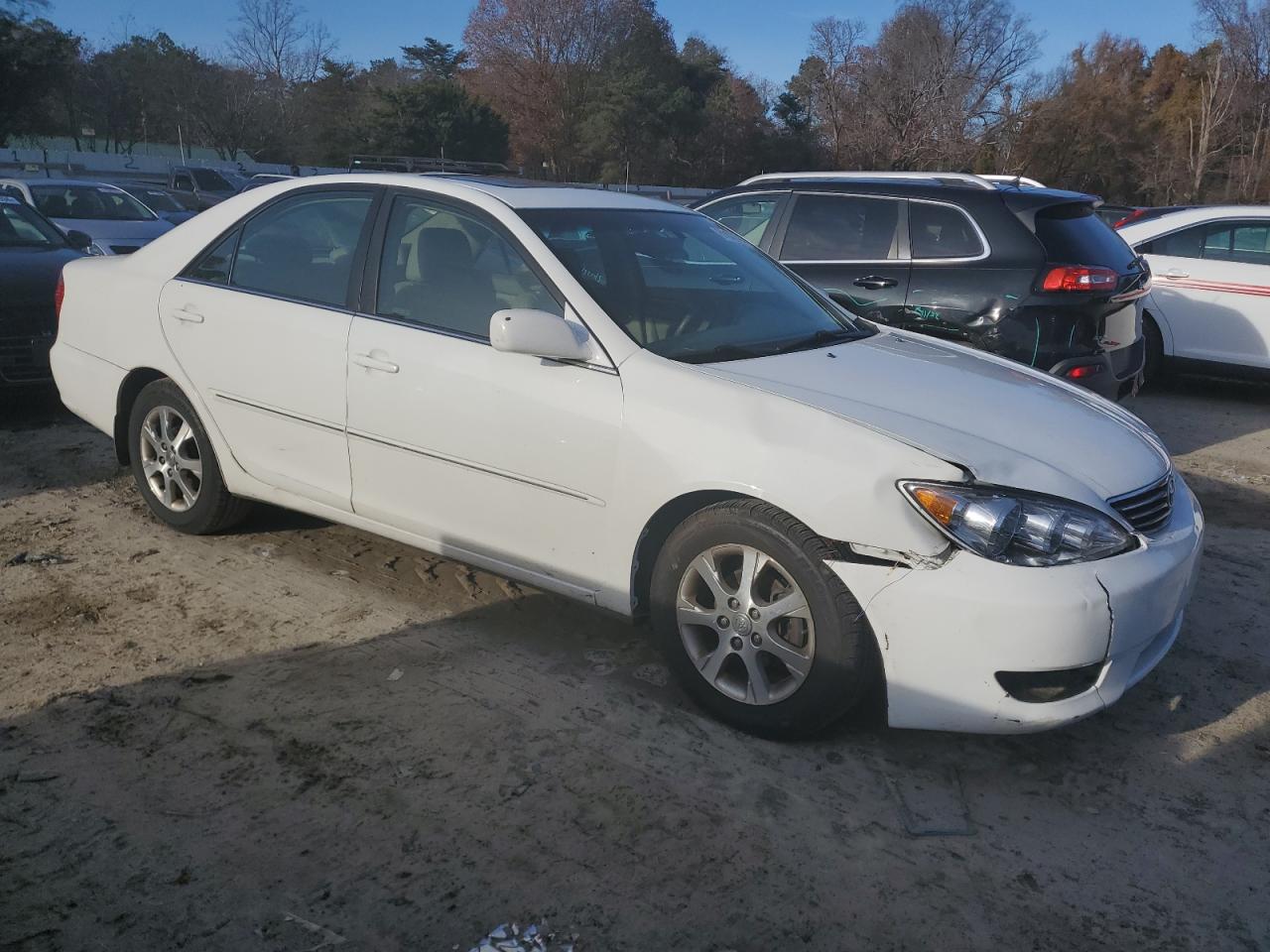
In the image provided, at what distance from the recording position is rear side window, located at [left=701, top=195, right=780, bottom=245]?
7.32 m

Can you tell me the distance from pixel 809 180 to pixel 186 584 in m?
4.70

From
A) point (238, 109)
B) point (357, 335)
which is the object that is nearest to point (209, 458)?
point (357, 335)

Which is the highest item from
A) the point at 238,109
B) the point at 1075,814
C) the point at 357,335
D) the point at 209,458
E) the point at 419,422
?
the point at 238,109

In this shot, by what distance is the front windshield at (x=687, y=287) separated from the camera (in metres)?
3.78

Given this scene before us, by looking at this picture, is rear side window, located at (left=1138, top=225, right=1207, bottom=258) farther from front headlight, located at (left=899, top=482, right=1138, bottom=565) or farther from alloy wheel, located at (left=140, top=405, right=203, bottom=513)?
alloy wheel, located at (left=140, top=405, right=203, bottom=513)

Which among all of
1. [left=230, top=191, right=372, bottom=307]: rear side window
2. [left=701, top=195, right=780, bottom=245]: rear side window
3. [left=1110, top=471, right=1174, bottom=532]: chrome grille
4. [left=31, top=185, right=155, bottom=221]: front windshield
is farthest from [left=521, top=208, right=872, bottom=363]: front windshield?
[left=31, top=185, right=155, bottom=221]: front windshield

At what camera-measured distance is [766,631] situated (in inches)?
128

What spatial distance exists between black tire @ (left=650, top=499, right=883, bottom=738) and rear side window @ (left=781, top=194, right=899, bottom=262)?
12.9 feet

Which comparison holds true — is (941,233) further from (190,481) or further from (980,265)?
(190,481)

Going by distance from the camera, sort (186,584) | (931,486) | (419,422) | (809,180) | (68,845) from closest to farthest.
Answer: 1. (68,845)
2. (931,486)
3. (419,422)
4. (186,584)
5. (809,180)

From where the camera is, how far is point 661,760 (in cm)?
323

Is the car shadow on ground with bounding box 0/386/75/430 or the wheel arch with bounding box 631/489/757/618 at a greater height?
the wheel arch with bounding box 631/489/757/618

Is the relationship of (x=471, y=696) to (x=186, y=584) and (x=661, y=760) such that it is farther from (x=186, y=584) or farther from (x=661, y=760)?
(x=186, y=584)

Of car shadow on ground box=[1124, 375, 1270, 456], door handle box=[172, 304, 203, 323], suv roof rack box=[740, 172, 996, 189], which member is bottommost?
car shadow on ground box=[1124, 375, 1270, 456]
